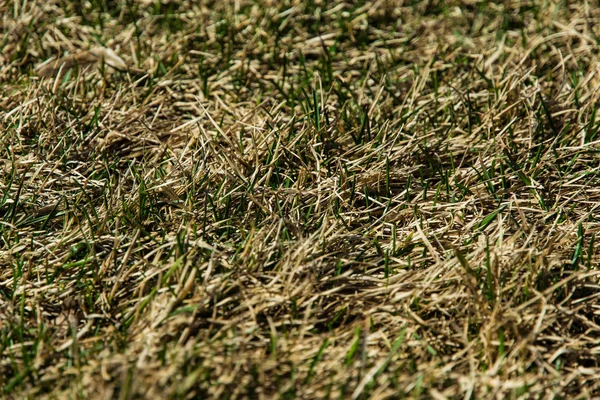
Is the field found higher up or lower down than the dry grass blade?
lower down

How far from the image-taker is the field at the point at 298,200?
197 cm

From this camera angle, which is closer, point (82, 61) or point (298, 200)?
point (298, 200)

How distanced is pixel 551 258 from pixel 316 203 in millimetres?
718

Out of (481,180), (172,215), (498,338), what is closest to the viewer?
(498,338)

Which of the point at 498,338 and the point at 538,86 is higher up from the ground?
the point at 538,86

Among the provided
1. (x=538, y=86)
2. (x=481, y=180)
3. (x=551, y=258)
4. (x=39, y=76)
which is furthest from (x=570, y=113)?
(x=39, y=76)

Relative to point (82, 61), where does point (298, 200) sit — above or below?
below

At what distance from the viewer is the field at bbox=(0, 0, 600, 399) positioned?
197cm

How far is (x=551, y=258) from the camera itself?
2250 millimetres

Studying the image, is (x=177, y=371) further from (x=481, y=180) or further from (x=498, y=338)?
(x=481, y=180)

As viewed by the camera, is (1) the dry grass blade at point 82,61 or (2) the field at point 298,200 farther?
(1) the dry grass blade at point 82,61

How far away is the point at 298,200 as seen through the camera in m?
2.49

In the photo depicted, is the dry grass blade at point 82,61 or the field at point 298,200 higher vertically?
the dry grass blade at point 82,61

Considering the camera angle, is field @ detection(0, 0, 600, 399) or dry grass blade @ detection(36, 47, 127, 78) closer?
field @ detection(0, 0, 600, 399)
